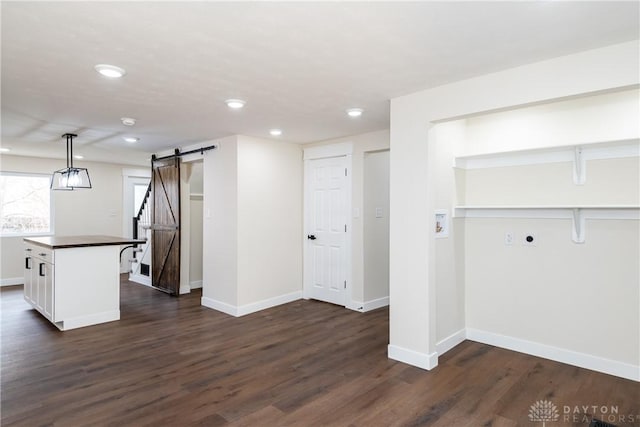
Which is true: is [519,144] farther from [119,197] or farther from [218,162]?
[119,197]

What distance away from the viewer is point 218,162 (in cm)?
504

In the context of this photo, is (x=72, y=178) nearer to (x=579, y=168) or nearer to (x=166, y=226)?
(x=166, y=226)

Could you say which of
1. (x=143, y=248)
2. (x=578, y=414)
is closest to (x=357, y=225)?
(x=578, y=414)

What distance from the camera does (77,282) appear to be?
422 centimetres

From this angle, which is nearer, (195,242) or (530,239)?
(530,239)

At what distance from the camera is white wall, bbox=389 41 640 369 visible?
2.61 m

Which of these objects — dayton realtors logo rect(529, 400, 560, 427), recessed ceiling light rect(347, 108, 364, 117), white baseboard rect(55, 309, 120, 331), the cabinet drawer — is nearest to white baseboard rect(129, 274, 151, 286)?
the cabinet drawer

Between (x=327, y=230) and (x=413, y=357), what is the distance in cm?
244

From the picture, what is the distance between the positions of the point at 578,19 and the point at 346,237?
3.52 meters

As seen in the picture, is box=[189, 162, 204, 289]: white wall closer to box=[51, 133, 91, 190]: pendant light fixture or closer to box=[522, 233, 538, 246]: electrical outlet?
box=[51, 133, 91, 190]: pendant light fixture

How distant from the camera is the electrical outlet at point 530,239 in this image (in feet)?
10.9

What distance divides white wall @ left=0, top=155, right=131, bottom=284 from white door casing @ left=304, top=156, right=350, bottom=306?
4700 mm

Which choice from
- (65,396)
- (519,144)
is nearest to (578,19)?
(519,144)

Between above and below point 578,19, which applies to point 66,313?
below
